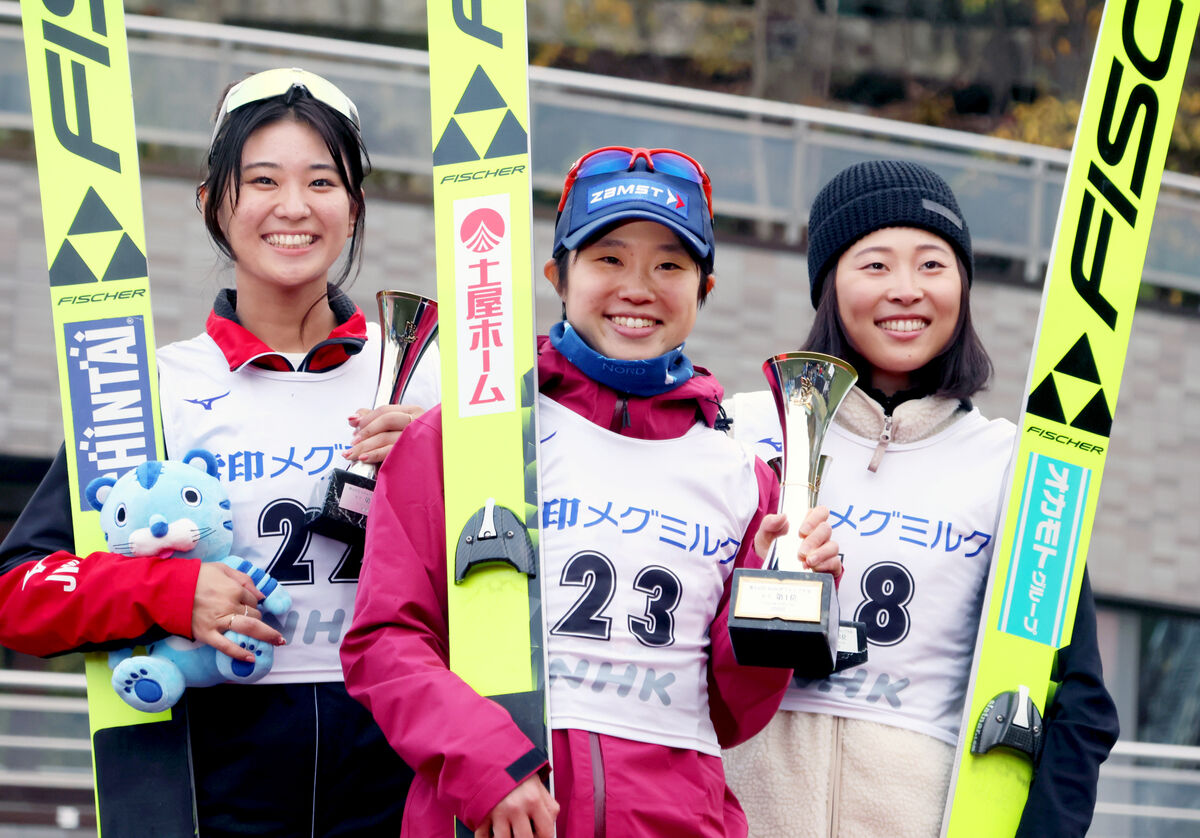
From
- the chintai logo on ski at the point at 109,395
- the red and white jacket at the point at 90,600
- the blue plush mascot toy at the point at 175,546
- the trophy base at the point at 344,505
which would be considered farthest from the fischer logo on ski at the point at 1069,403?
the chintai logo on ski at the point at 109,395

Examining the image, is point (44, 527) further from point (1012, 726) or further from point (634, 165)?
point (1012, 726)

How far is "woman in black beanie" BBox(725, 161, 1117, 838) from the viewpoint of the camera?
226 centimetres

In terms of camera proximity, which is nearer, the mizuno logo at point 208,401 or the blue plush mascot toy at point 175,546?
the blue plush mascot toy at point 175,546

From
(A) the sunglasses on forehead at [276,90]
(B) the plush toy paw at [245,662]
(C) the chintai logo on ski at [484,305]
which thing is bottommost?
(B) the plush toy paw at [245,662]

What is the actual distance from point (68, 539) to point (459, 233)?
2.73 ft

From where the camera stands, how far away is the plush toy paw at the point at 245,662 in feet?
6.95

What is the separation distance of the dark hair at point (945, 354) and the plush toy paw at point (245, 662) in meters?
1.07

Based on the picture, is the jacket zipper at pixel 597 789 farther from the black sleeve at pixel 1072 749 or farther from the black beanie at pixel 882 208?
the black beanie at pixel 882 208

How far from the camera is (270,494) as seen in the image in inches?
89.3

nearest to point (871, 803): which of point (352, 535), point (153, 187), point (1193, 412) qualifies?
point (352, 535)

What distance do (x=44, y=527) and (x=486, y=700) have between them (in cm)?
89

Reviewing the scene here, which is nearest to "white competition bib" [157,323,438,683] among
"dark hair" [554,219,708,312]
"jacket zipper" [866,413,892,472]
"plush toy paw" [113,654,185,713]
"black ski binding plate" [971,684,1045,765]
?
"plush toy paw" [113,654,185,713]

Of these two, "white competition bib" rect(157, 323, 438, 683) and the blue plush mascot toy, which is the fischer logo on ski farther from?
the blue plush mascot toy

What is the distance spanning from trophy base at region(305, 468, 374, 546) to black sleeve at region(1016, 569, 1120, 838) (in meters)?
1.17
